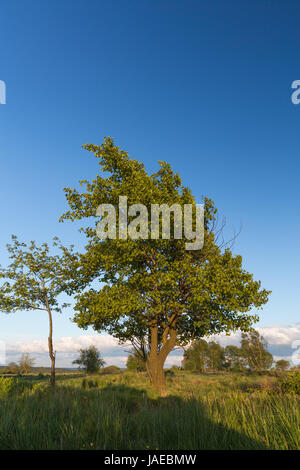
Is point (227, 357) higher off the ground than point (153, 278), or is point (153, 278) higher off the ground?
point (153, 278)

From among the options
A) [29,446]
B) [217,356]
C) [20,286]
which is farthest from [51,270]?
[217,356]

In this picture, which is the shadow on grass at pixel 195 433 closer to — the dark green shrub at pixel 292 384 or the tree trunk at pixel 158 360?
the dark green shrub at pixel 292 384

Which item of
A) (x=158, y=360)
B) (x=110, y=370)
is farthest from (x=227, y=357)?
(x=158, y=360)

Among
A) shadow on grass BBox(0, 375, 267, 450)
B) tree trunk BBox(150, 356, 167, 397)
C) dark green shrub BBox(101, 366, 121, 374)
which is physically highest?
shadow on grass BBox(0, 375, 267, 450)

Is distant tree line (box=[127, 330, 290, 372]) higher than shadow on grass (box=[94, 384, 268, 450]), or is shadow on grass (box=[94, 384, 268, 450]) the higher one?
shadow on grass (box=[94, 384, 268, 450])

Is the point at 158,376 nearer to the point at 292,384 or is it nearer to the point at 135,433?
the point at 292,384

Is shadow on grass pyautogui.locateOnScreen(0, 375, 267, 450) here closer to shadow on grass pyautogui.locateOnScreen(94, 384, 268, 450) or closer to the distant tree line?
shadow on grass pyautogui.locateOnScreen(94, 384, 268, 450)

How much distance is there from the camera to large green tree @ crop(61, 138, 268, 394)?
17.5 m

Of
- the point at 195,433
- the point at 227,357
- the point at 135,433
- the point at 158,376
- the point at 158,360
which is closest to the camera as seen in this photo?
the point at 195,433

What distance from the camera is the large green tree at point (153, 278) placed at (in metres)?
17.5

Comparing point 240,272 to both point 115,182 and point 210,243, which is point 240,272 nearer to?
point 210,243

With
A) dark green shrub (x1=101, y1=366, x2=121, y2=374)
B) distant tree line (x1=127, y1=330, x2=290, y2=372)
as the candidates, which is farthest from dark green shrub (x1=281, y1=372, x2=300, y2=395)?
distant tree line (x1=127, y1=330, x2=290, y2=372)

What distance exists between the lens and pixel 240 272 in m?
18.6

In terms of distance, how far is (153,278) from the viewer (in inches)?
700
